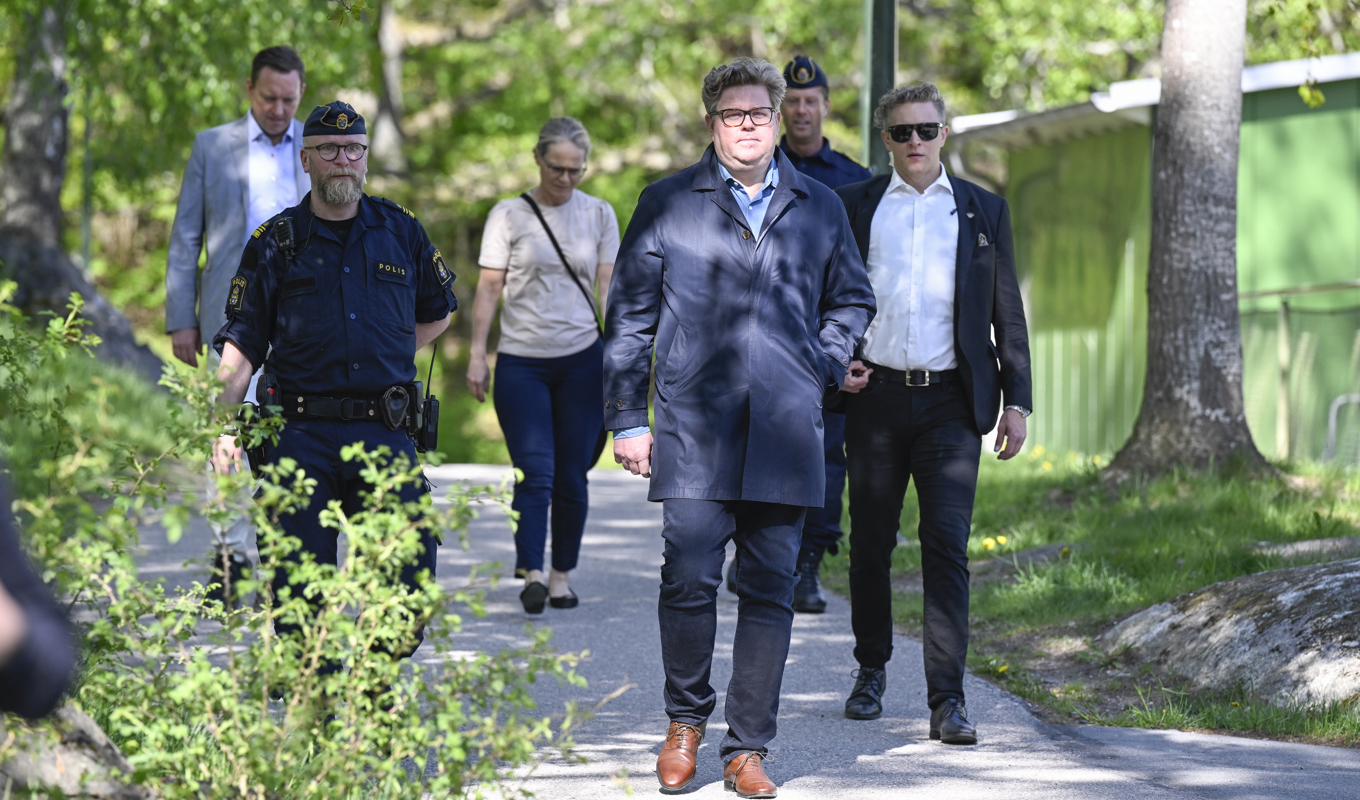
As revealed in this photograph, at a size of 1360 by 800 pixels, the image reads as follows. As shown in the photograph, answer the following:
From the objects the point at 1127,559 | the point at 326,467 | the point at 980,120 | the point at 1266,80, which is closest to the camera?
the point at 326,467

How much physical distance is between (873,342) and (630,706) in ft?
4.94

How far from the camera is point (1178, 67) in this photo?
945 centimetres

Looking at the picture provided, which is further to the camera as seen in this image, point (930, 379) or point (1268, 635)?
point (1268, 635)

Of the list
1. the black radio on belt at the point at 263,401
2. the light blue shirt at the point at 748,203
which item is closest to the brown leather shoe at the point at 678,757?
the light blue shirt at the point at 748,203

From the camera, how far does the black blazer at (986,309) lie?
5066 millimetres

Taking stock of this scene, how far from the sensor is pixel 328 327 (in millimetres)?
4617

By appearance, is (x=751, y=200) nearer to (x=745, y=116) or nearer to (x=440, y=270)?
(x=745, y=116)

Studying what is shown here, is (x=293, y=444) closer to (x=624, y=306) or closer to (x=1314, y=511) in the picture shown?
(x=624, y=306)

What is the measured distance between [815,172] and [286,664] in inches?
179

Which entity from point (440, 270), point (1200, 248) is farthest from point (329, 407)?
point (1200, 248)

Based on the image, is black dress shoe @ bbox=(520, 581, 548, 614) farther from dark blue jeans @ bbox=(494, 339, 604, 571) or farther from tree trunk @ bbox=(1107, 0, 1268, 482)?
tree trunk @ bbox=(1107, 0, 1268, 482)

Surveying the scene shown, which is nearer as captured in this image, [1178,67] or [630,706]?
[630,706]

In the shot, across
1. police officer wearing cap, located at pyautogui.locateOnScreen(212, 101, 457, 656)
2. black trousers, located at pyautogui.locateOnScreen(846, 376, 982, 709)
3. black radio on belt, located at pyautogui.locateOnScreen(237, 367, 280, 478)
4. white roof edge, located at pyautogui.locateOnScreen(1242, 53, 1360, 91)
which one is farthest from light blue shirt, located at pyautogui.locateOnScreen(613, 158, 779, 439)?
white roof edge, located at pyautogui.locateOnScreen(1242, 53, 1360, 91)

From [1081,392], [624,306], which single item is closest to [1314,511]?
[624,306]
